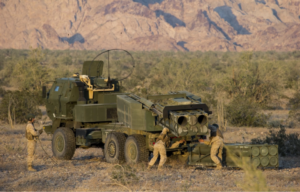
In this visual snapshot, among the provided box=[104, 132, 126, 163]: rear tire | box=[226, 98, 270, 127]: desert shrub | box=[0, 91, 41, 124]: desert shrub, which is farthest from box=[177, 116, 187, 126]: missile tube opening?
box=[0, 91, 41, 124]: desert shrub

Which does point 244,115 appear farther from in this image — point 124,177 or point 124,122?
point 124,177

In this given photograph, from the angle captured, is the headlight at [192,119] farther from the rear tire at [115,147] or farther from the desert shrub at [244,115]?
the desert shrub at [244,115]

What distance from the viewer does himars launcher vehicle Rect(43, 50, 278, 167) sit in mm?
9414

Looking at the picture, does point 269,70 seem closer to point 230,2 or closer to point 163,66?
point 163,66

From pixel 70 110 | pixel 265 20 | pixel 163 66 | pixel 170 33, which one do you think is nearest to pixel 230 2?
pixel 265 20

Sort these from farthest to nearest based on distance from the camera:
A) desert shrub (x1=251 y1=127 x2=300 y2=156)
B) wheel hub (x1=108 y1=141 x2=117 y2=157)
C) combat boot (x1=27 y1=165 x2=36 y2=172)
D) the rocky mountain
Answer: the rocky mountain
desert shrub (x1=251 y1=127 x2=300 y2=156)
wheel hub (x1=108 y1=141 x2=117 y2=157)
combat boot (x1=27 y1=165 x2=36 y2=172)

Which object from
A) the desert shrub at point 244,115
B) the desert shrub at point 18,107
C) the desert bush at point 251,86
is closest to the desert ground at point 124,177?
the desert shrub at point 244,115

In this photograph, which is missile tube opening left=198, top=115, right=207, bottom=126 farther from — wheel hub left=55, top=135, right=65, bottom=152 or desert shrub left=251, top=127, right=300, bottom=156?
wheel hub left=55, top=135, right=65, bottom=152

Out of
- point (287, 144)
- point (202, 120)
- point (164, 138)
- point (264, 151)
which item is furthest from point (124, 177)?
point (287, 144)

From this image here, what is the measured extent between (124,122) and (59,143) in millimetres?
2621

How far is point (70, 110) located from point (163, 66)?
31.3 m

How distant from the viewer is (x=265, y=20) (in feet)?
538

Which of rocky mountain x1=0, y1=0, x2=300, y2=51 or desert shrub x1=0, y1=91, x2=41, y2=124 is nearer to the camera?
desert shrub x1=0, y1=91, x2=41, y2=124

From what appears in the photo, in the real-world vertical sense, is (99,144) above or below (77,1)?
below
